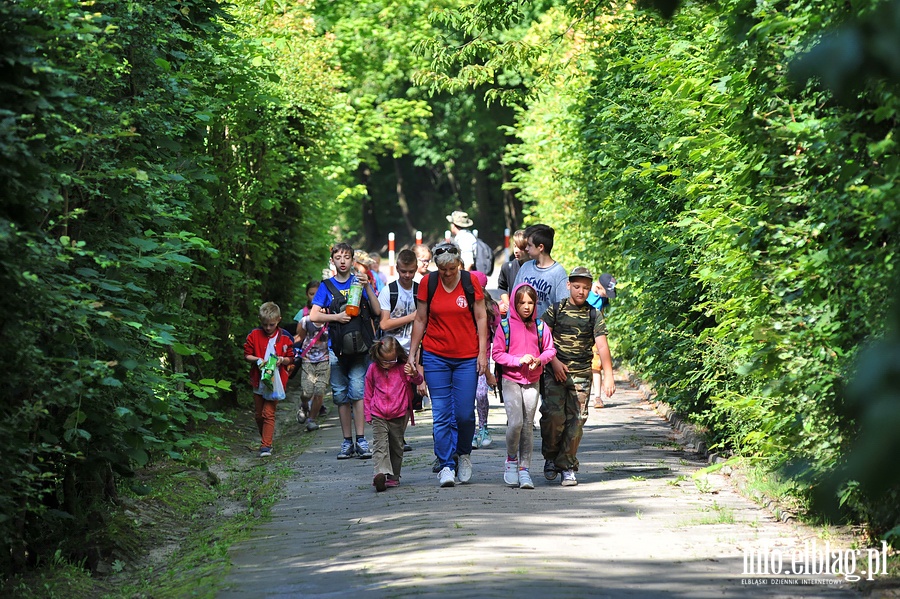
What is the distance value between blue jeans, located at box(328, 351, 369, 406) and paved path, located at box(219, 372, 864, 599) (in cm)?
77

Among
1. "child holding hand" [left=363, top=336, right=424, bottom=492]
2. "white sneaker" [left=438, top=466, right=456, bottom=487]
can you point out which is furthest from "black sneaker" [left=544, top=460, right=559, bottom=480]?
"child holding hand" [left=363, top=336, right=424, bottom=492]

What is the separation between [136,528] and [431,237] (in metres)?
52.5

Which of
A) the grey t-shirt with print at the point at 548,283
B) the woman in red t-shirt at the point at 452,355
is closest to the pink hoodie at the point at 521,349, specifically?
the woman in red t-shirt at the point at 452,355

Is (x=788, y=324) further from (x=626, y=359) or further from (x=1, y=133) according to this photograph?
(x=626, y=359)

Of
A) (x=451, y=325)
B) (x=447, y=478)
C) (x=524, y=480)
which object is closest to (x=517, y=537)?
(x=524, y=480)

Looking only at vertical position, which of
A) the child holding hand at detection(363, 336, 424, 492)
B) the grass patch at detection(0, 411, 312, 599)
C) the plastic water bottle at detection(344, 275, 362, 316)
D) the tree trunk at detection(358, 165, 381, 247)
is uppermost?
the tree trunk at detection(358, 165, 381, 247)

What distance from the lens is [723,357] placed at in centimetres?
1050

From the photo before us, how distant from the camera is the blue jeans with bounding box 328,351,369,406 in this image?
41.3ft

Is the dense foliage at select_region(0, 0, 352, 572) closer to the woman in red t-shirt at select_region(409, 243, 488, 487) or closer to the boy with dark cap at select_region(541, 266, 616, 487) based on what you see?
the woman in red t-shirt at select_region(409, 243, 488, 487)

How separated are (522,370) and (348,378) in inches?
116

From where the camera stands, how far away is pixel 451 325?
10.6 metres


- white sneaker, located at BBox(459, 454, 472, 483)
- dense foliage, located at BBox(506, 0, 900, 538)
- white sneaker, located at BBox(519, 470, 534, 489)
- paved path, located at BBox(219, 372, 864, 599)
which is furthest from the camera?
white sneaker, located at BBox(459, 454, 472, 483)

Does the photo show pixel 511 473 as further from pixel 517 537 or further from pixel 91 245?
pixel 91 245

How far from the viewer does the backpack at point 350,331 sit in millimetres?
12516
